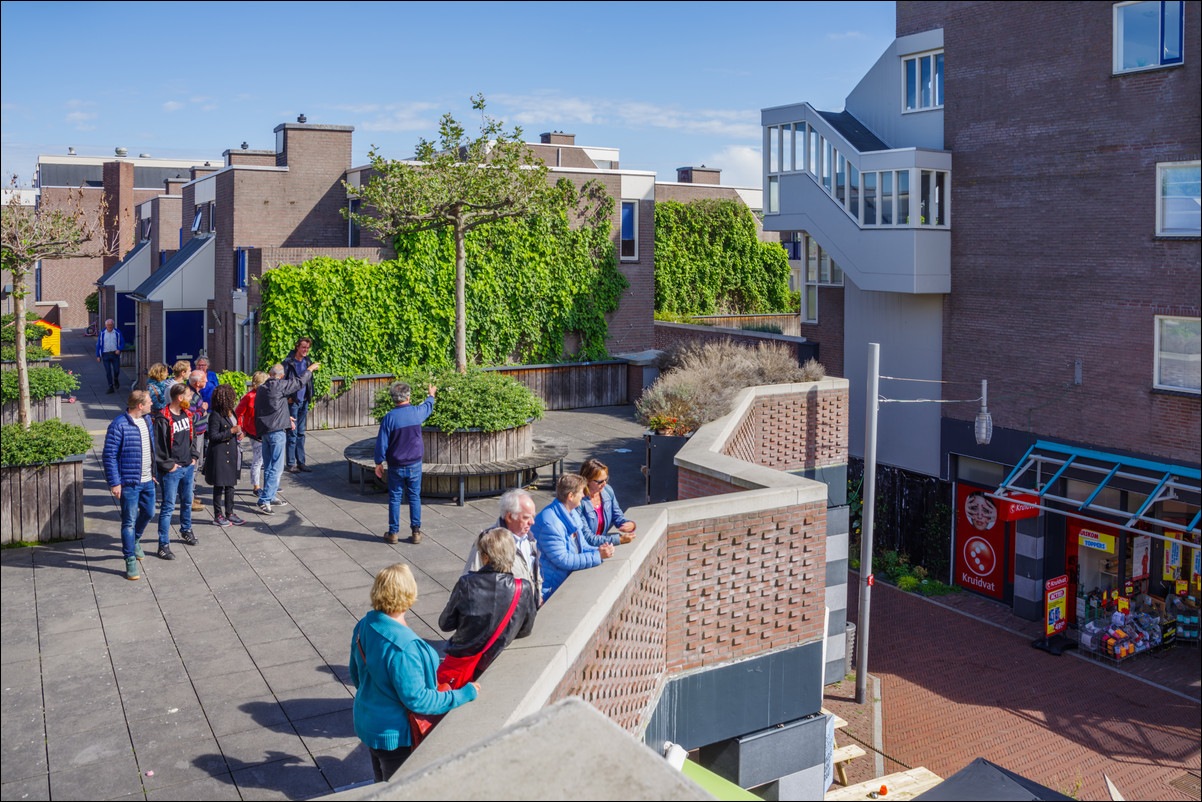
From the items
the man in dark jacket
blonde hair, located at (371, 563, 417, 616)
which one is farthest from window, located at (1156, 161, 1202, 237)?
blonde hair, located at (371, 563, 417, 616)

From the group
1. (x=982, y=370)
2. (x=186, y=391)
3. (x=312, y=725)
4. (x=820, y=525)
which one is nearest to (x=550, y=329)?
(x=982, y=370)

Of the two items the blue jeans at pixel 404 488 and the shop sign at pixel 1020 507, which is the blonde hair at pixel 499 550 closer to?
the blue jeans at pixel 404 488

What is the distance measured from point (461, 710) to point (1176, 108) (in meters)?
19.2

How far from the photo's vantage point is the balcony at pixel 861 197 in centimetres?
2338

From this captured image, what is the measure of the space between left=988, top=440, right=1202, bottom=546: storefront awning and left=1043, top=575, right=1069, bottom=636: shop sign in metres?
1.48

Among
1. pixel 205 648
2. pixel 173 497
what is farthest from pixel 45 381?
pixel 205 648

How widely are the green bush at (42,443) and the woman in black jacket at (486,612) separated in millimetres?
6923

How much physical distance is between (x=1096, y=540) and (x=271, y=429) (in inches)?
655

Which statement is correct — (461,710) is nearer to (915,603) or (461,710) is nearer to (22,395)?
(22,395)

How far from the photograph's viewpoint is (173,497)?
35.7 ft

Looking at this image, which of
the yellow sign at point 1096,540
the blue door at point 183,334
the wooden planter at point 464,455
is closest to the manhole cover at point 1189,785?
the yellow sign at point 1096,540

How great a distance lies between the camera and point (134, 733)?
675 centimetres

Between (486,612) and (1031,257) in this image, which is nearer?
(486,612)

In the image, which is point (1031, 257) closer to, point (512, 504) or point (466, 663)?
point (512, 504)
